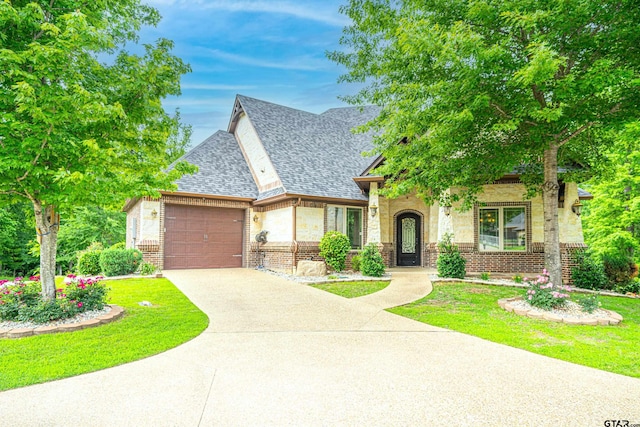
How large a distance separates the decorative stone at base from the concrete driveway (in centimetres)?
616

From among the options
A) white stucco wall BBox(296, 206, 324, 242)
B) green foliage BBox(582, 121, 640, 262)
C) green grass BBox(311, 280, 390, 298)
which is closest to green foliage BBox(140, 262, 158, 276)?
white stucco wall BBox(296, 206, 324, 242)

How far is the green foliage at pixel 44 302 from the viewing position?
543cm

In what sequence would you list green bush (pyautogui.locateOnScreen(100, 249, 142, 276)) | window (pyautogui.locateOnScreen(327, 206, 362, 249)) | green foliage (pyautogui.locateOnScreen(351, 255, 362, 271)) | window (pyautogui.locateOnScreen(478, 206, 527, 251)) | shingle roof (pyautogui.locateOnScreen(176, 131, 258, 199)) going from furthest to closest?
shingle roof (pyautogui.locateOnScreen(176, 131, 258, 199)), window (pyautogui.locateOnScreen(327, 206, 362, 249)), green foliage (pyautogui.locateOnScreen(351, 255, 362, 271)), window (pyautogui.locateOnScreen(478, 206, 527, 251)), green bush (pyautogui.locateOnScreen(100, 249, 142, 276))

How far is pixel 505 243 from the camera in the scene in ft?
39.2

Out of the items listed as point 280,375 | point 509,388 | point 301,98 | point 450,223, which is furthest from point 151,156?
point 301,98

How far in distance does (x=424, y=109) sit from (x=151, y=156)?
18.6ft

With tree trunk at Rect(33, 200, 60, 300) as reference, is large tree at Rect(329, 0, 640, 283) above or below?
above

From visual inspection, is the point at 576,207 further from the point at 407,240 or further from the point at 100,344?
the point at 100,344

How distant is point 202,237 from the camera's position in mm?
13805

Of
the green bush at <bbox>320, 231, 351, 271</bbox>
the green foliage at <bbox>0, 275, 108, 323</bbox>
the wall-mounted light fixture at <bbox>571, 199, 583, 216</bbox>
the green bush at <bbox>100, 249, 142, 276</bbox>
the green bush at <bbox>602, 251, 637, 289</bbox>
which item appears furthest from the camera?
the green bush at <bbox>320, 231, 351, 271</bbox>

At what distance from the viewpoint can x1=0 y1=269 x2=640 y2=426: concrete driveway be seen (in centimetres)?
288

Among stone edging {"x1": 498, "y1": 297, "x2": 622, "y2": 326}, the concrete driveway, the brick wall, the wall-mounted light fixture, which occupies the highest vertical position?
the wall-mounted light fixture

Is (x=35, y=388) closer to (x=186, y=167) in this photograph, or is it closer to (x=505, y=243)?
(x=186, y=167)

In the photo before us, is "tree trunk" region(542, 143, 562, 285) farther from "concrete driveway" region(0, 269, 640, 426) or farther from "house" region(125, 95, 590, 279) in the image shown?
"house" region(125, 95, 590, 279)
